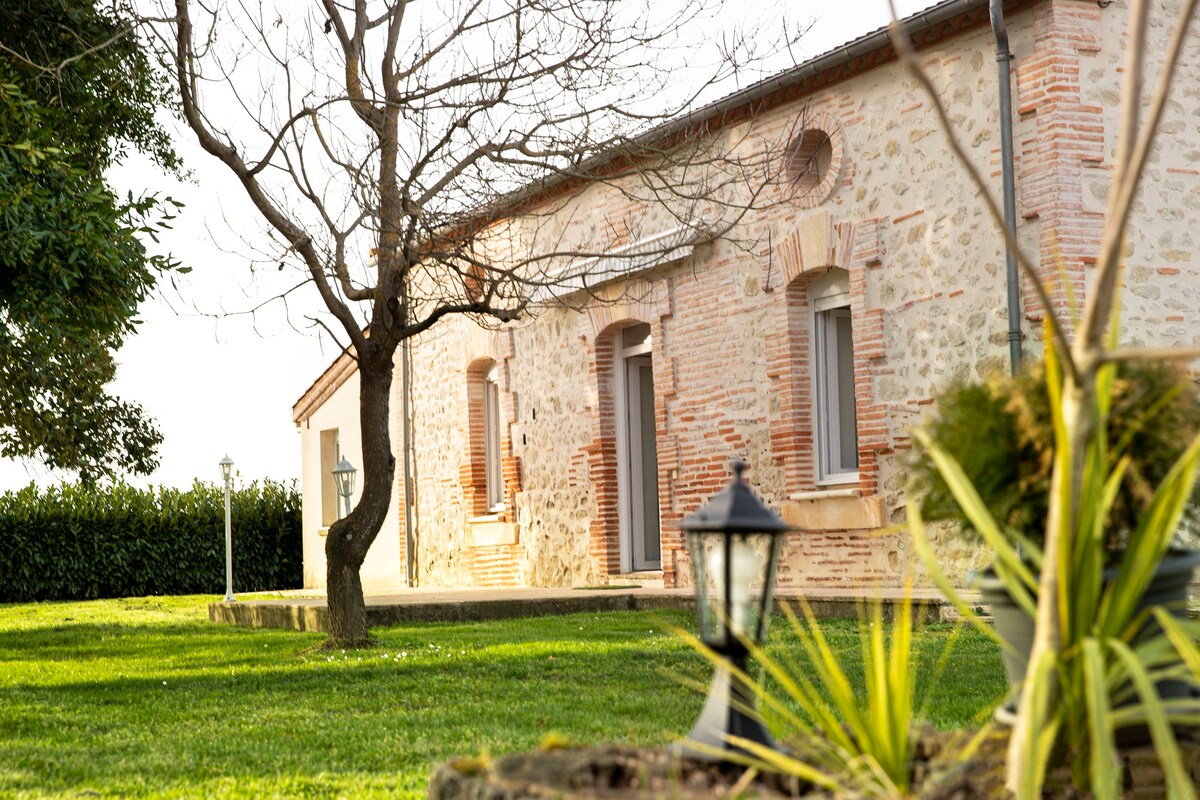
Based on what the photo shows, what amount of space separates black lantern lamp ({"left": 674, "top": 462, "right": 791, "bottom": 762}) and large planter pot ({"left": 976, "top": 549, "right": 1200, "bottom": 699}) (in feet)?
1.83

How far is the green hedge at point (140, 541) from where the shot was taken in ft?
76.4

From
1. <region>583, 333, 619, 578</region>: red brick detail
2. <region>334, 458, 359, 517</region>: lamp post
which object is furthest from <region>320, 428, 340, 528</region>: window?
<region>583, 333, 619, 578</region>: red brick detail

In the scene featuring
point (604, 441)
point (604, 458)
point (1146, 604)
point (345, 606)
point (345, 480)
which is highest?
point (604, 441)

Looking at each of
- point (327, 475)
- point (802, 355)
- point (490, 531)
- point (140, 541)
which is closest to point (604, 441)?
point (490, 531)

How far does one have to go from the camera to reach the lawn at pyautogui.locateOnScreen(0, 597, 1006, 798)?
234 inches

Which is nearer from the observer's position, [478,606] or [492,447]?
[478,606]

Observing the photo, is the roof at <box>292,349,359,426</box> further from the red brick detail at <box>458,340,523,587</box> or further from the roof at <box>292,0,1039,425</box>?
the roof at <box>292,0,1039,425</box>

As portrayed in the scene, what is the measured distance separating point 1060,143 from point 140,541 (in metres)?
18.2

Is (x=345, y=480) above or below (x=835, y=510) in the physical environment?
above

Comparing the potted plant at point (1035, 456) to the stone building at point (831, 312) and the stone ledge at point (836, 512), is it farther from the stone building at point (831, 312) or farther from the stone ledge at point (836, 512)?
the stone ledge at point (836, 512)

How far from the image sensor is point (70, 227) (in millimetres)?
9133

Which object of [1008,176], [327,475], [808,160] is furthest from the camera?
[327,475]

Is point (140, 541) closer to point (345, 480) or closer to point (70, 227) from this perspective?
point (345, 480)

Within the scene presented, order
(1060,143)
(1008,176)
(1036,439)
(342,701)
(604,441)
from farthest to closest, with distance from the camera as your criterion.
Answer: (604,441), (1008,176), (1060,143), (342,701), (1036,439)
